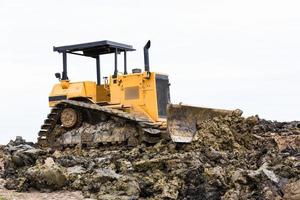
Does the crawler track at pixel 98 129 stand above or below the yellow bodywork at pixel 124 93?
below

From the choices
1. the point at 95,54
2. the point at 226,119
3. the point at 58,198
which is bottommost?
the point at 58,198

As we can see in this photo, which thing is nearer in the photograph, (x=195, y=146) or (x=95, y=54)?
(x=195, y=146)

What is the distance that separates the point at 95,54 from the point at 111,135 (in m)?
2.62

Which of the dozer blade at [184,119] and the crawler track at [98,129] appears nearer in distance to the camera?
the dozer blade at [184,119]

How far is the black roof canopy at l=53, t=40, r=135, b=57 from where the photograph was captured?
57.0ft

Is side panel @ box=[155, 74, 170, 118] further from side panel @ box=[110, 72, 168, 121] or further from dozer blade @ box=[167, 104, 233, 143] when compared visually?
dozer blade @ box=[167, 104, 233, 143]

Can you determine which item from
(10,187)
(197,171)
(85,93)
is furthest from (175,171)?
(85,93)

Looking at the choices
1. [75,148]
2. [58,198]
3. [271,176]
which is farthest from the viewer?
[75,148]

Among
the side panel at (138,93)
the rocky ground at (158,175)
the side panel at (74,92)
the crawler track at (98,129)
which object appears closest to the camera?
the rocky ground at (158,175)

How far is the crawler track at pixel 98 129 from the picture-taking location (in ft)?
53.3

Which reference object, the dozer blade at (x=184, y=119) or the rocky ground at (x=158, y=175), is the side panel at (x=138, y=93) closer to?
the dozer blade at (x=184, y=119)

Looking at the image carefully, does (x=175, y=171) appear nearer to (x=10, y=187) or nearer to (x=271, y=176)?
(x=271, y=176)

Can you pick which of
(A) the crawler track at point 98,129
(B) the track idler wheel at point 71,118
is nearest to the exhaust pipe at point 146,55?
(A) the crawler track at point 98,129

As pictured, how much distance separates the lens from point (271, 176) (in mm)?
12094
